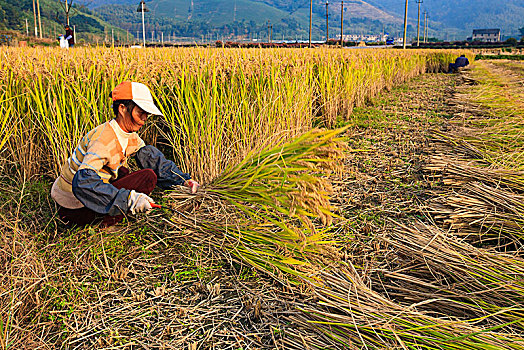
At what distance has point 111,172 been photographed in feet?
6.92

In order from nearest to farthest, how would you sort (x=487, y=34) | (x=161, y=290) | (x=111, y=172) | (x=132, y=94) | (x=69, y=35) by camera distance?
(x=161, y=290) < (x=132, y=94) < (x=111, y=172) < (x=69, y=35) < (x=487, y=34)

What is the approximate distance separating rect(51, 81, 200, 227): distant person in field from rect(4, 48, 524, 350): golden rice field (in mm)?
148

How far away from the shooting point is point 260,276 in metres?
1.87

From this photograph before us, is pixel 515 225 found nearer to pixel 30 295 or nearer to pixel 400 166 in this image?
pixel 400 166

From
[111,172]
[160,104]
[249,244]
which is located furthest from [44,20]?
[249,244]

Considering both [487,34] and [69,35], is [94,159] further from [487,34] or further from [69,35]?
[487,34]

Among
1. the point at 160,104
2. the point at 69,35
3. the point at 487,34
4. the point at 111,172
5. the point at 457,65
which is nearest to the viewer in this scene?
the point at 111,172

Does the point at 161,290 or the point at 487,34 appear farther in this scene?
the point at 487,34

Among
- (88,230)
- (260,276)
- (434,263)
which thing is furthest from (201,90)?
(434,263)

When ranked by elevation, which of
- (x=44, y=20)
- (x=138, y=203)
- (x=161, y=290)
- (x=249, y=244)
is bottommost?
(x=161, y=290)

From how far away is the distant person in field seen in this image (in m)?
1.88

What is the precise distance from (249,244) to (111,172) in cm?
88

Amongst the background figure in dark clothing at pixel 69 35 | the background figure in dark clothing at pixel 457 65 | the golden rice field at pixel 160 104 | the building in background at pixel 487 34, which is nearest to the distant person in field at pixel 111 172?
the golden rice field at pixel 160 104

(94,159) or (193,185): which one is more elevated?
(94,159)
